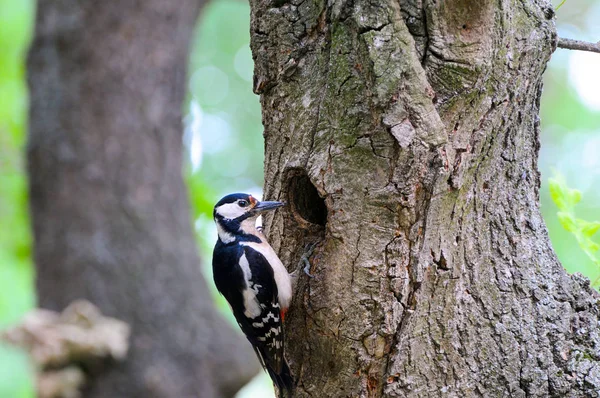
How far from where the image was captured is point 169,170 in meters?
5.22

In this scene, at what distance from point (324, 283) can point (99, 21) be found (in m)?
3.35

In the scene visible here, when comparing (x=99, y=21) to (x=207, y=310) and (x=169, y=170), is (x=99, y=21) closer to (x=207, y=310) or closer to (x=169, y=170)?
(x=169, y=170)

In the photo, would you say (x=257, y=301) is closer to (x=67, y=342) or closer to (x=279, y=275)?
(x=279, y=275)

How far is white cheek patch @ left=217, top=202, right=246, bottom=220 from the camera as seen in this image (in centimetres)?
348

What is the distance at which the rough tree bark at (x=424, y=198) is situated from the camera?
90.3 inches

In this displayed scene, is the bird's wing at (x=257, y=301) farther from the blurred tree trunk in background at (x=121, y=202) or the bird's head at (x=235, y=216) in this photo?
the blurred tree trunk in background at (x=121, y=202)

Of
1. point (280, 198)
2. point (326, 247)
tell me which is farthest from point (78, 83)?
point (326, 247)

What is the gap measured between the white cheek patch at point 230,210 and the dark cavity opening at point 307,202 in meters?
0.55

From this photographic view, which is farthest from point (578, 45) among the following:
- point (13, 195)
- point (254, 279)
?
point (13, 195)

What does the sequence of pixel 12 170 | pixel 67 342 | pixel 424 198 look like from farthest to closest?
pixel 12 170, pixel 67 342, pixel 424 198

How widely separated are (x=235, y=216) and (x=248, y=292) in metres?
0.44

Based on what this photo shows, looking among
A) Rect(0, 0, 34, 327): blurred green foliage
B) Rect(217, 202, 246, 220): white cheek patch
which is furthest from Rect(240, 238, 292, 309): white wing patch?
Rect(0, 0, 34, 327): blurred green foliage

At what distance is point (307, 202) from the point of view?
2.99 meters

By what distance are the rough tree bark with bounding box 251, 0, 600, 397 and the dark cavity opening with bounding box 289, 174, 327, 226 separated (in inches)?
8.2
